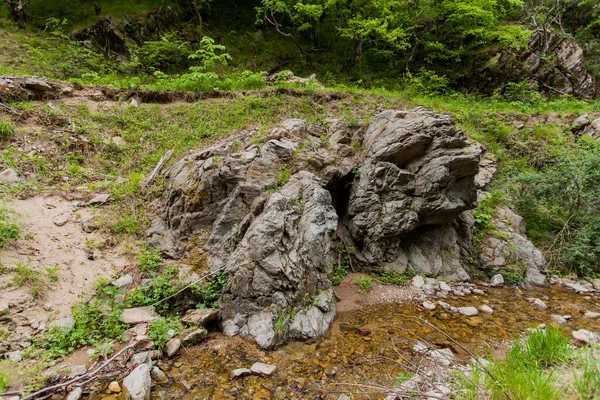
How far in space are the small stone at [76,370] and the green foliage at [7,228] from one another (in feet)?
10.6

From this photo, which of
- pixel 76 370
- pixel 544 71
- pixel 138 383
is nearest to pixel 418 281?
pixel 138 383

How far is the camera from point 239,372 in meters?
4.12

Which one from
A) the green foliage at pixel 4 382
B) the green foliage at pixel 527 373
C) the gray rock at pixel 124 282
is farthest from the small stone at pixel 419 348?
the green foliage at pixel 4 382

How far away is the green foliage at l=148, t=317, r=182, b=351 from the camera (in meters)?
4.52

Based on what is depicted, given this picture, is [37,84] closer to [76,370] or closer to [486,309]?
[76,370]

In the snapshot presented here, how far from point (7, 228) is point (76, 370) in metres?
3.66

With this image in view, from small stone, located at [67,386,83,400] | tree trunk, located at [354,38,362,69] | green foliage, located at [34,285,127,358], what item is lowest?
green foliage, located at [34,285,127,358]

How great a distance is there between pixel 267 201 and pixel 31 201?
575 cm

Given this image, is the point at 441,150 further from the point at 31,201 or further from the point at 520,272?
the point at 31,201

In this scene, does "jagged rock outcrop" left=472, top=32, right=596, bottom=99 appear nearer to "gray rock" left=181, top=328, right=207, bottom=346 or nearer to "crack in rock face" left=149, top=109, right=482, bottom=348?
"crack in rock face" left=149, top=109, right=482, bottom=348

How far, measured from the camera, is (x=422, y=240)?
303 inches

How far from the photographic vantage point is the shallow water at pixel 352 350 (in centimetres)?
388

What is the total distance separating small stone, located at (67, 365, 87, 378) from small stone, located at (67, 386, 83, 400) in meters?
0.24

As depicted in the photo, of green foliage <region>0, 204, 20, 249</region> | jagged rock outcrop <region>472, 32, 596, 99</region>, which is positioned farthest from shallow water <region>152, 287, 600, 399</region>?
jagged rock outcrop <region>472, 32, 596, 99</region>
